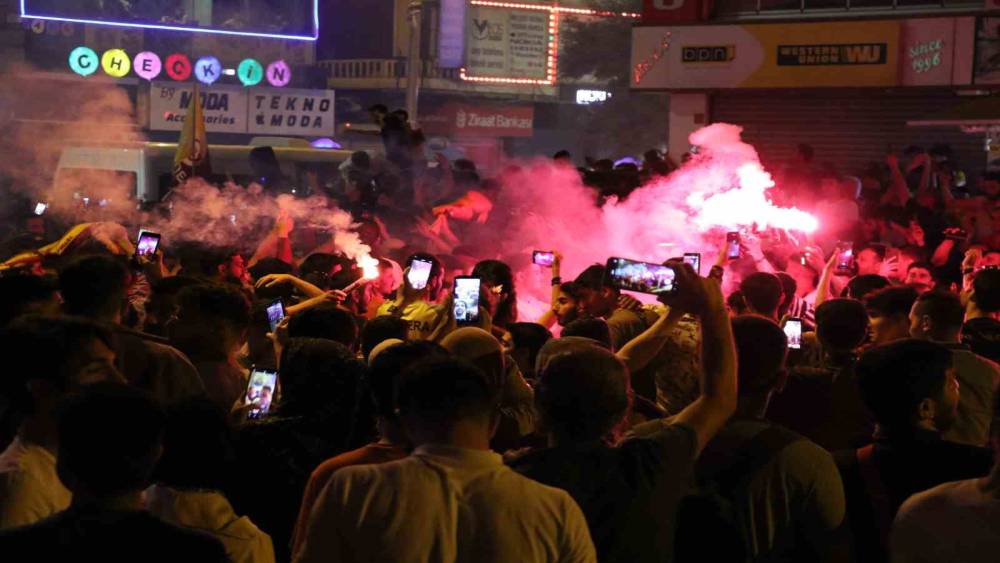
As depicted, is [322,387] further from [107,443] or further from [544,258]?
[544,258]

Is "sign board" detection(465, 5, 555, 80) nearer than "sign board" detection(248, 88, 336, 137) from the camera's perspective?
No

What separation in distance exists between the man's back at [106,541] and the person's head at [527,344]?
3920 mm

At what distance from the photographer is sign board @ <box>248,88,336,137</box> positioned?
3775 centimetres

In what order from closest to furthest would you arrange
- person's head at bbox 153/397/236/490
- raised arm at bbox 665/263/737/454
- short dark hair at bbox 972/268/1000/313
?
person's head at bbox 153/397/236/490
raised arm at bbox 665/263/737/454
short dark hair at bbox 972/268/1000/313

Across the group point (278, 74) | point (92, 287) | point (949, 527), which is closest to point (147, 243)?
point (92, 287)

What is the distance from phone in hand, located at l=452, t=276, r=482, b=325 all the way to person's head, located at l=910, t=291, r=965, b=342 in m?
2.69

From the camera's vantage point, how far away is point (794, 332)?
7.56 meters

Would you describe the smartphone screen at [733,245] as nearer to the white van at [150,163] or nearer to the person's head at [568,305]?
the person's head at [568,305]

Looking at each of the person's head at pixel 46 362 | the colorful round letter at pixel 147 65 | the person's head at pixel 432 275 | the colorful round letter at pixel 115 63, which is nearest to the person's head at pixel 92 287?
the person's head at pixel 46 362

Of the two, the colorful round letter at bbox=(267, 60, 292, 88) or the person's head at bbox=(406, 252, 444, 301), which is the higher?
the colorful round letter at bbox=(267, 60, 292, 88)

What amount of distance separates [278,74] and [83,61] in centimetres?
632

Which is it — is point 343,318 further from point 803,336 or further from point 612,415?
point 803,336

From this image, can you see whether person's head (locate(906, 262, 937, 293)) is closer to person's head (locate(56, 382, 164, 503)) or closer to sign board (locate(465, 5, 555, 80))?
person's head (locate(56, 382, 164, 503))

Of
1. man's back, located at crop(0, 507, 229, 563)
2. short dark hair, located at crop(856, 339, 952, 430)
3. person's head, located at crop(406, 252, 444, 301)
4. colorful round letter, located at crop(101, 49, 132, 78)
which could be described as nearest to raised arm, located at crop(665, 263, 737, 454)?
short dark hair, located at crop(856, 339, 952, 430)
